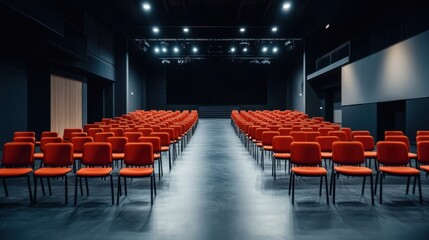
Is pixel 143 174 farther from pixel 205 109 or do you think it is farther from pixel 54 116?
pixel 205 109

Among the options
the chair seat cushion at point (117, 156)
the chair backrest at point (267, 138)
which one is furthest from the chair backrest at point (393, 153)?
the chair seat cushion at point (117, 156)

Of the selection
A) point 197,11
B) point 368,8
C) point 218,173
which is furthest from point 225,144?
point 197,11

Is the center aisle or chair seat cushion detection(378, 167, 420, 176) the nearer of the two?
the center aisle

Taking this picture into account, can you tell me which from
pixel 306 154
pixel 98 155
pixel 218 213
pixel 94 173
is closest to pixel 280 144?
pixel 306 154

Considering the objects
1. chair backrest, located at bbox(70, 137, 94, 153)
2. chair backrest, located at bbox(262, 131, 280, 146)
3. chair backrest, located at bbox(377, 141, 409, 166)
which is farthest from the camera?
chair backrest, located at bbox(262, 131, 280, 146)

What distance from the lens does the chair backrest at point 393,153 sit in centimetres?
542

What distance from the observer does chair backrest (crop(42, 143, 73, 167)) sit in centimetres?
545

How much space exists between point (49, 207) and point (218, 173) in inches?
134

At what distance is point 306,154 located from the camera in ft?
18.1

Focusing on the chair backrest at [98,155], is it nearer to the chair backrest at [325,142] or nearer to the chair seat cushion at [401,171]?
the chair backrest at [325,142]

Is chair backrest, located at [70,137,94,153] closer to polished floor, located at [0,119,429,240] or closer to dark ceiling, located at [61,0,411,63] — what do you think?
polished floor, located at [0,119,429,240]

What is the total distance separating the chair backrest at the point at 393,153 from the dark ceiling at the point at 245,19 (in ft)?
34.3

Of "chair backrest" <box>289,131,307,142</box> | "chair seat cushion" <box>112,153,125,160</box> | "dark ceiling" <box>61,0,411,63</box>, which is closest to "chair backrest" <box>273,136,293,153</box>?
"chair backrest" <box>289,131,307,142</box>

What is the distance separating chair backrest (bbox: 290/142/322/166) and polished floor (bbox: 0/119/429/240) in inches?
20.2
